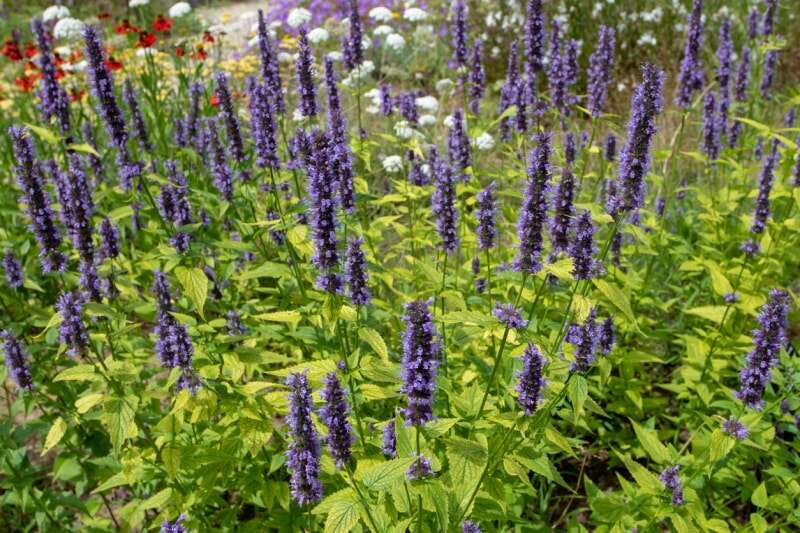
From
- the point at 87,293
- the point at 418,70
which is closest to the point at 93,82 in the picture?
the point at 87,293

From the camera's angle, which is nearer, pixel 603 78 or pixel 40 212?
pixel 40 212

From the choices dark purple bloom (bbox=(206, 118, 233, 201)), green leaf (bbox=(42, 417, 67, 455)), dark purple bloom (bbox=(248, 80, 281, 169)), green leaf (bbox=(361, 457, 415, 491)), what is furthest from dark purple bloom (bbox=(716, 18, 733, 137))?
green leaf (bbox=(42, 417, 67, 455))

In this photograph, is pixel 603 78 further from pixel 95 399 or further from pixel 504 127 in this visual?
pixel 95 399

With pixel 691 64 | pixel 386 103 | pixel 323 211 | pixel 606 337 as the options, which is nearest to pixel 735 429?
pixel 606 337

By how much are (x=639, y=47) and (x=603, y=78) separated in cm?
830

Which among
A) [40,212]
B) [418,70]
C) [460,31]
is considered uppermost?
[460,31]

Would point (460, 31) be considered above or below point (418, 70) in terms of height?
above

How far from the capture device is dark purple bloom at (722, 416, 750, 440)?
2967mm

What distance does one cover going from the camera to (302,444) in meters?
2.39

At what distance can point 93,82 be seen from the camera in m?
3.77

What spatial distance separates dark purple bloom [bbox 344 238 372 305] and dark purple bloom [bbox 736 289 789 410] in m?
1.71

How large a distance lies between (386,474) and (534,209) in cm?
113

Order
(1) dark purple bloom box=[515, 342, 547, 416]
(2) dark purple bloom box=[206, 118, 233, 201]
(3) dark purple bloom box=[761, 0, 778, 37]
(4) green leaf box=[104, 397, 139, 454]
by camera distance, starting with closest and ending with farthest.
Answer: (1) dark purple bloom box=[515, 342, 547, 416]
(4) green leaf box=[104, 397, 139, 454]
(2) dark purple bloom box=[206, 118, 233, 201]
(3) dark purple bloom box=[761, 0, 778, 37]

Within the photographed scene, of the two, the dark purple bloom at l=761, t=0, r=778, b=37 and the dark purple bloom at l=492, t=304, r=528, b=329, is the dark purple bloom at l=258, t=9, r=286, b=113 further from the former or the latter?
the dark purple bloom at l=761, t=0, r=778, b=37
